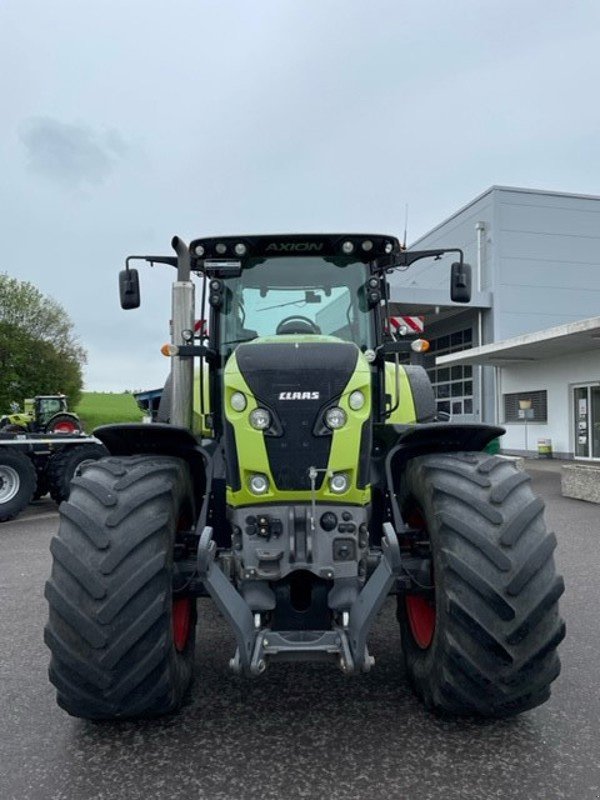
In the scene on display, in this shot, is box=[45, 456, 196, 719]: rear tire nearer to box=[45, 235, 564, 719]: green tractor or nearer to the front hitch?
box=[45, 235, 564, 719]: green tractor

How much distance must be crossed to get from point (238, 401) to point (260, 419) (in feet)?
0.44

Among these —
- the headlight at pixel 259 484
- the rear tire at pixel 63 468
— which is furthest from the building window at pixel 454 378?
the headlight at pixel 259 484

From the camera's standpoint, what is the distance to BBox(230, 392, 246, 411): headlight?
3.10m

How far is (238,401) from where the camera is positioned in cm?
311

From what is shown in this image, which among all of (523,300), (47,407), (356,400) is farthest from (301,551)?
(523,300)

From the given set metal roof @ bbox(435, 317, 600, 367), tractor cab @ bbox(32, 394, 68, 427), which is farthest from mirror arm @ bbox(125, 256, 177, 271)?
tractor cab @ bbox(32, 394, 68, 427)

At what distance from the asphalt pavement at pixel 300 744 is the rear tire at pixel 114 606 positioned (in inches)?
9.0

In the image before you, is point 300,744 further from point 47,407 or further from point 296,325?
point 47,407

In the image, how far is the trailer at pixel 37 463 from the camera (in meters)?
10.3

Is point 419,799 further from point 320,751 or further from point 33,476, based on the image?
point 33,476

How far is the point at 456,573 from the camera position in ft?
9.29

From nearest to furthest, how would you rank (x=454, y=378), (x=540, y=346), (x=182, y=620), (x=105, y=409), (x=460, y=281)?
(x=182, y=620)
(x=460, y=281)
(x=540, y=346)
(x=454, y=378)
(x=105, y=409)

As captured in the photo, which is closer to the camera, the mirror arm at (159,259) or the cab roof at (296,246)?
the cab roof at (296,246)

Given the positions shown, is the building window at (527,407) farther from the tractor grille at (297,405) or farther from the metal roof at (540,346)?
the tractor grille at (297,405)
